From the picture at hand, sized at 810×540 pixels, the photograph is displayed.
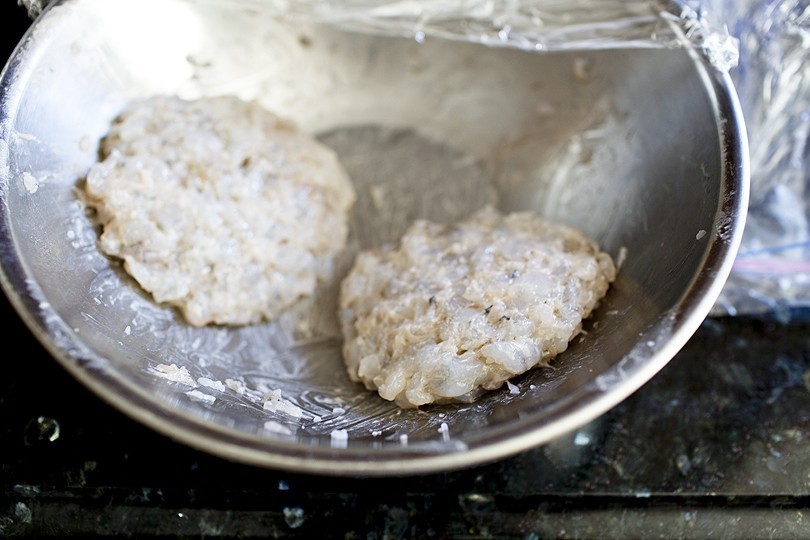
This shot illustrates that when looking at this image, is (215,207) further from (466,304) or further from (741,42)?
(741,42)

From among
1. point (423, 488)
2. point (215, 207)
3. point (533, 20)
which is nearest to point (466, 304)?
point (423, 488)

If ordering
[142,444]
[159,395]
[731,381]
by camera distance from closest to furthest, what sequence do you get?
1. [159,395]
2. [142,444]
3. [731,381]

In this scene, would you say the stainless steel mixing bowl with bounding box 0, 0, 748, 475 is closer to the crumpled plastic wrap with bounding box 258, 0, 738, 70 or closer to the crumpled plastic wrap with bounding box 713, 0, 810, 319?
the crumpled plastic wrap with bounding box 258, 0, 738, 70

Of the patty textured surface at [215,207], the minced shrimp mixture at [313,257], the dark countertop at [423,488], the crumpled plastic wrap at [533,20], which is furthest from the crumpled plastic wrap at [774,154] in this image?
the patty textured surface at [215,207]

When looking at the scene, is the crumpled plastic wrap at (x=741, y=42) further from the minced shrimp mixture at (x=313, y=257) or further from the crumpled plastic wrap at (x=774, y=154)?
the minced shrimp mixture at (x=313, y=257)

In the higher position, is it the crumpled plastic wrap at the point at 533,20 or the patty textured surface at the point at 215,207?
the crumpled plastic wrap at the point at 533,20

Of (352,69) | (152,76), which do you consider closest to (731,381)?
(352,69)

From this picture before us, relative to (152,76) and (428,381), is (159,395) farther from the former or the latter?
(152,76)
